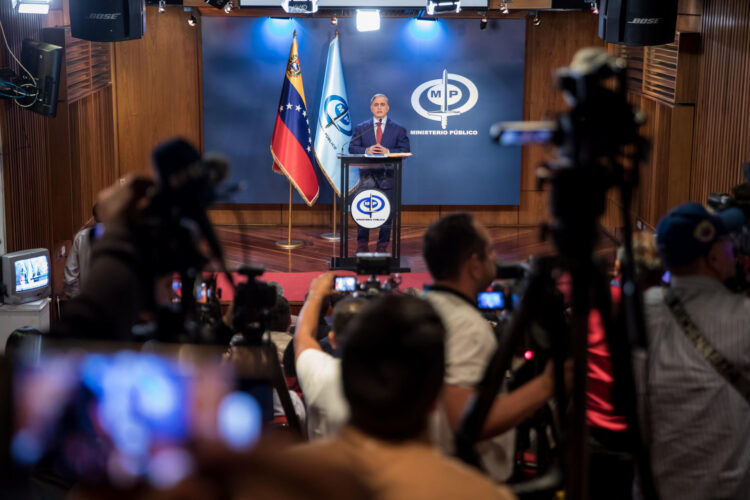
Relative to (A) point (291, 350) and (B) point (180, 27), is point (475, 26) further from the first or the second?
(A) point (291, 350)

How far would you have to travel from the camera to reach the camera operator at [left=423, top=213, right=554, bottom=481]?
5.97 ft

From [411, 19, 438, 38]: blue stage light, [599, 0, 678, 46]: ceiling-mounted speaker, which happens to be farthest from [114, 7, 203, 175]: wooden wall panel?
[599, 0, 678, 46]: ceiling-mounted speaker

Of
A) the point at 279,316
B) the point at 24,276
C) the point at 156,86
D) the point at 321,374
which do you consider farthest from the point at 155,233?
the point at 156,86

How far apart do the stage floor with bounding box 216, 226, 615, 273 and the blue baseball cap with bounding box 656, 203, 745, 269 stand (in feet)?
16.8

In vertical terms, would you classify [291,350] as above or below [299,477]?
below

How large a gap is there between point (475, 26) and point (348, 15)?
53.4 inches

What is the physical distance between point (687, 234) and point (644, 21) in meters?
3.78

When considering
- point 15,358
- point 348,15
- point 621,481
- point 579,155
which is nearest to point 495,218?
point 348,15

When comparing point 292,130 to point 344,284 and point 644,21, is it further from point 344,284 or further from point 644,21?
point 344,284

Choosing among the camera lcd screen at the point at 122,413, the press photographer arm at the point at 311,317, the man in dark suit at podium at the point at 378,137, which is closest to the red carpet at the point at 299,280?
the man in dark suit at podium at the point at 378,137

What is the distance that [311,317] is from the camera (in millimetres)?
2264

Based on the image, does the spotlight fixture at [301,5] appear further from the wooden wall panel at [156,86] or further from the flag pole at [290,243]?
the flag pole at [290,243]

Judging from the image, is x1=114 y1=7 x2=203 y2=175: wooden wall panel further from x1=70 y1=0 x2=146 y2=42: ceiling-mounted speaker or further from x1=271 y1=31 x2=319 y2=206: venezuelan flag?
x1=70 y1=0 x2=146 y2=42: ceiling-mounted speaker

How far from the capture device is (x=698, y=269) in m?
2.06
